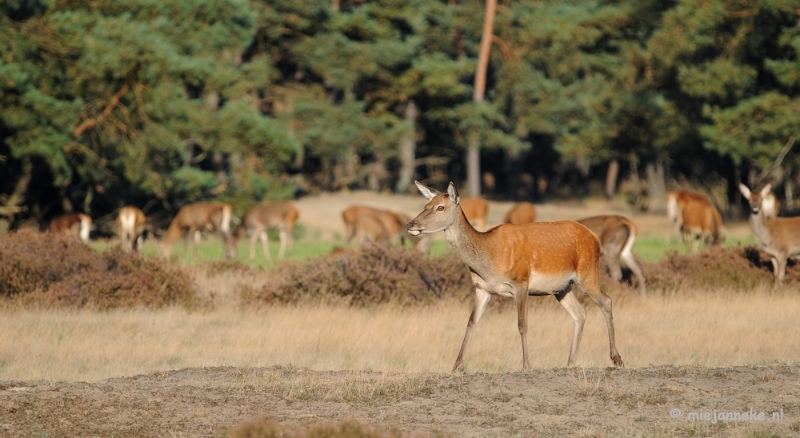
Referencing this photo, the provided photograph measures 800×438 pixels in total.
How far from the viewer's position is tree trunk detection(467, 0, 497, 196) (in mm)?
45719

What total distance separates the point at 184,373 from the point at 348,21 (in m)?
34.8

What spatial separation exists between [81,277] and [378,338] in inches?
221

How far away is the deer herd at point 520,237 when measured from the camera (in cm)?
1042

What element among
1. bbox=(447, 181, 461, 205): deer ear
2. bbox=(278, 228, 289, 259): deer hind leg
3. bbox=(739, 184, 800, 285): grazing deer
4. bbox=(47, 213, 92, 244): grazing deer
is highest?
bbox=(447, 181, 461, 205): deer ear

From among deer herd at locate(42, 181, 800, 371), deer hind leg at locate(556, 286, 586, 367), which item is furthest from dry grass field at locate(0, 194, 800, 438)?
deer herd at locate(42, 181, 800, 371)

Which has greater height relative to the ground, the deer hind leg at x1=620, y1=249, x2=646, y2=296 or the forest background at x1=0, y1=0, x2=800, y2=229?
the forest background at x1=0, y1=0, x2=800, y2=229

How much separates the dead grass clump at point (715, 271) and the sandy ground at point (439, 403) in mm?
8489

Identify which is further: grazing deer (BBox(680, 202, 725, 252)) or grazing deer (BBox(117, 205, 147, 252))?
grazing deer (BBox(117, 205, 147, 252))

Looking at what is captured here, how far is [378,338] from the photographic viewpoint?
13.3 m

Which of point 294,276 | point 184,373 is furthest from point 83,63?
point 184,373

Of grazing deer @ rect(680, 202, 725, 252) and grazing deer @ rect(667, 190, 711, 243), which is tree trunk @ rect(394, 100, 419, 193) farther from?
grazing deer @ rect(680, 202, 725, 252)

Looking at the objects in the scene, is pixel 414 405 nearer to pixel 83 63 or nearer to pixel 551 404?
pixel 551 404

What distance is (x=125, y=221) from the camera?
2861 centimetres

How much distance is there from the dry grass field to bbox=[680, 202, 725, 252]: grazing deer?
24.2 ft
